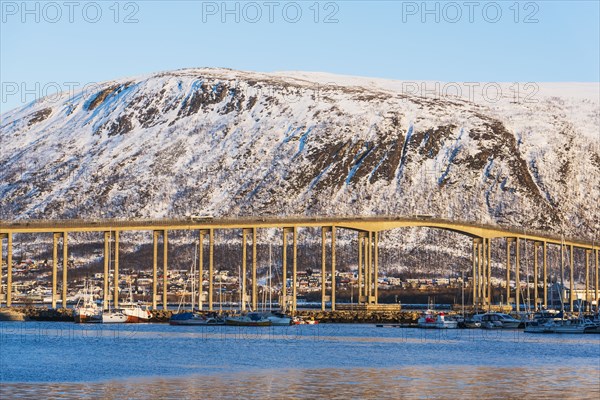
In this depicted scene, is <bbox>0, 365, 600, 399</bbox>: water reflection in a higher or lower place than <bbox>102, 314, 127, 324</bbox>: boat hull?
lower

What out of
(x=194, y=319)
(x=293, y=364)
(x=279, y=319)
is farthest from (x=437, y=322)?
(x=293, y=364)

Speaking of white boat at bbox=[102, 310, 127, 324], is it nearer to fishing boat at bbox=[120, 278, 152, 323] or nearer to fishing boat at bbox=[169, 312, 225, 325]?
fishing boat at bbox=[120, 278, 152, 323]

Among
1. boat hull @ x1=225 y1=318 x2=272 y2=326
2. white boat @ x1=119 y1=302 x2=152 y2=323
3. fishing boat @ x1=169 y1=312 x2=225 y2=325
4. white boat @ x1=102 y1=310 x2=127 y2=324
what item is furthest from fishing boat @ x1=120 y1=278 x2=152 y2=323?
boat hull @ x1=225 y1=318 x2=272 y2=326

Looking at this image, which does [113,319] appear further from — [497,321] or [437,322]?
[497,321]

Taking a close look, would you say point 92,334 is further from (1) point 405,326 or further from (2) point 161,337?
(1) point 405,326

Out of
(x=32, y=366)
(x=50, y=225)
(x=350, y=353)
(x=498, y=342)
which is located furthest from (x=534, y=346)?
(x=50, y=225)

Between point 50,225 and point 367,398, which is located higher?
point 50,225

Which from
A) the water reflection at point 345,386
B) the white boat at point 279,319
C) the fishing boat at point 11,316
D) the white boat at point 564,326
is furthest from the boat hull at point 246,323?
the water reflection at point 345,386
